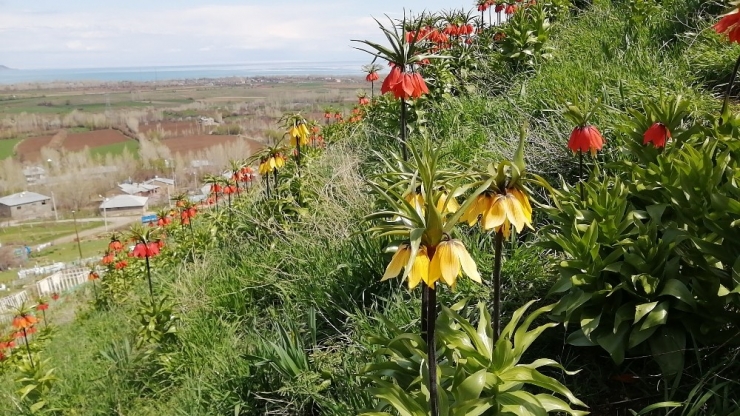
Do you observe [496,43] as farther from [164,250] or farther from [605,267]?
[605,267]

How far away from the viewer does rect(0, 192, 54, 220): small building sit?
182 ft

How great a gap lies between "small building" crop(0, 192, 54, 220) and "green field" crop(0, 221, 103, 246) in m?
3.35

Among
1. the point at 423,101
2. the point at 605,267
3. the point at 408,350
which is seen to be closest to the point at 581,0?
the point at 423,101

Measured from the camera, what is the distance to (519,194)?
1.45 m

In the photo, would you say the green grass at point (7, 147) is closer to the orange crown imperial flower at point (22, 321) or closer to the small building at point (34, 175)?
the small building at point (34, 175)

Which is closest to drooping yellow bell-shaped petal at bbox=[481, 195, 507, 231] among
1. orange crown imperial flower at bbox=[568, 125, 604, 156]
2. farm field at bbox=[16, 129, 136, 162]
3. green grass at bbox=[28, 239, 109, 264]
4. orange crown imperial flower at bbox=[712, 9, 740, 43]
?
orange crown imperial flower at bbox=[568, 125, 604, 156]

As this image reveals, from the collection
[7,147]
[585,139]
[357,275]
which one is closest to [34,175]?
[7,147]

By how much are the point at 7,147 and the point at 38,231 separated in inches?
1266

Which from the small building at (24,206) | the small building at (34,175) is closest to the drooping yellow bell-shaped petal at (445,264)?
the small building at (24,206)

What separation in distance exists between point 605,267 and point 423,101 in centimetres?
381

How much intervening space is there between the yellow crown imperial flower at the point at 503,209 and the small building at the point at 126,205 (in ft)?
141

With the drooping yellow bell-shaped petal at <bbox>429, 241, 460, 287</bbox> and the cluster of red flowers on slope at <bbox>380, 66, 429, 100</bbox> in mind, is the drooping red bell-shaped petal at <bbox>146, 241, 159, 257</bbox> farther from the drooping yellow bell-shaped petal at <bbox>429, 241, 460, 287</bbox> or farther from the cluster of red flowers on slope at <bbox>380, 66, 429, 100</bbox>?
the drooping yellow bell-shaped petal at <bbox>429, 241, 460, 287</bbox>

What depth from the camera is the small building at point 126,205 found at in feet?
136

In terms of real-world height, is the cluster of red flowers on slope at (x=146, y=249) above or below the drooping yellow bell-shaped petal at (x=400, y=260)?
below
